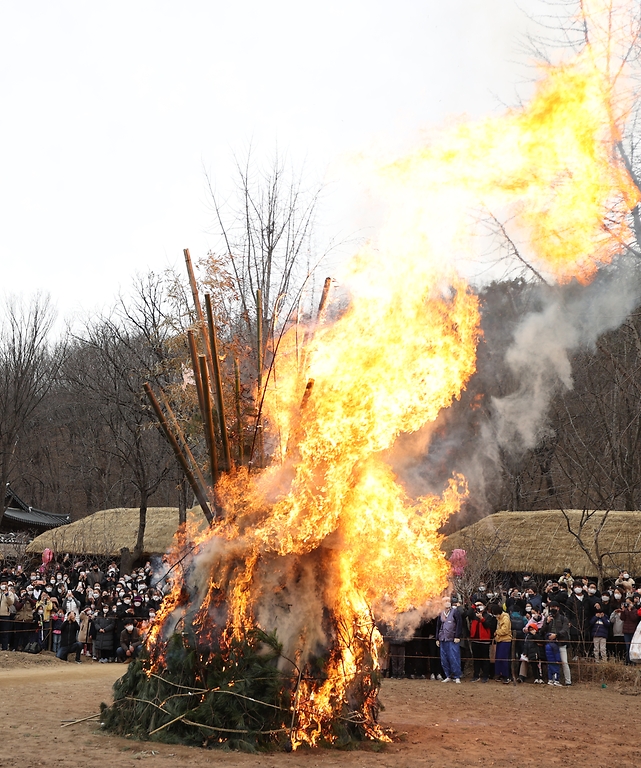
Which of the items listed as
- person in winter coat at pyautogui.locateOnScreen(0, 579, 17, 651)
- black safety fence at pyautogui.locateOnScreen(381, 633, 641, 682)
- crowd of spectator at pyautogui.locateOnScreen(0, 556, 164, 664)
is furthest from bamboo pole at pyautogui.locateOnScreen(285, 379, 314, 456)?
person in winter coat at pyautogui.locateOnScreen(0, 579, 17, 651)

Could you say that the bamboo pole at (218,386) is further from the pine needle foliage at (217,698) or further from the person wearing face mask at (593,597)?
the person wearing face mask at (593,597)

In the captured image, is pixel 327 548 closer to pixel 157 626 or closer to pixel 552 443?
pixel 157 626

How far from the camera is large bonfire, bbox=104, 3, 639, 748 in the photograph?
990 centimetres

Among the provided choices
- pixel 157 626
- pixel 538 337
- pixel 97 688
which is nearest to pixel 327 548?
pixel 157 626

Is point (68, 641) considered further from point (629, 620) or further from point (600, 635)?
point (629, 620)

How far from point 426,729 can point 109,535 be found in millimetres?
27242

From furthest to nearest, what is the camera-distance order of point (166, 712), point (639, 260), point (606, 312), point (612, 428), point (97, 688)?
point (612, 428), point (639, 260), point (97, 688), point (606, 312), point (166, 712)

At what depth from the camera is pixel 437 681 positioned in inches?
712

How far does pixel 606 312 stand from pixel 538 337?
1.24 metres

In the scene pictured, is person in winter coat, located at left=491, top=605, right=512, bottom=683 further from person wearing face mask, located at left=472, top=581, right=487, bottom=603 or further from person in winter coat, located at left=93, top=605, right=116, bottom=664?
person in winter coat, located at left=93, top=605, right=116, bottom=664

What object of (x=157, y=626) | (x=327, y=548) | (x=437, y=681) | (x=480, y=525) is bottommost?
(x=437, y=681)

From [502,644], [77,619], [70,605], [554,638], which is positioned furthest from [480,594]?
[70,605]

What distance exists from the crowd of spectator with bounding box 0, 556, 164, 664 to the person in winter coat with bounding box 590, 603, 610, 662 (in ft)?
33.1

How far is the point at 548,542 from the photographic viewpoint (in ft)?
84.9
